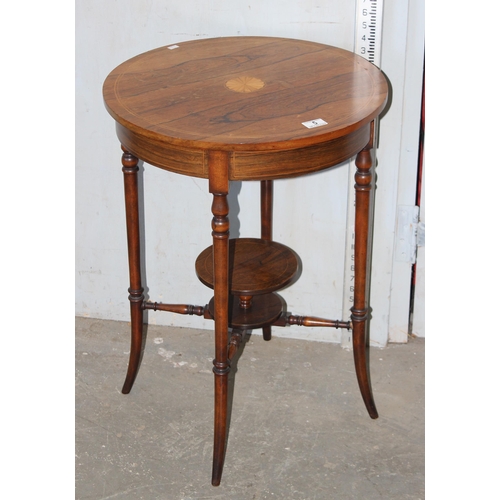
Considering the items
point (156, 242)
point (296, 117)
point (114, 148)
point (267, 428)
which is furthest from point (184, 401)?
point (296, 117)

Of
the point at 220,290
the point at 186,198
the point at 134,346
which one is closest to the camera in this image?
the point at 220,290

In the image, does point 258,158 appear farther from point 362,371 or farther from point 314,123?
point 362,371

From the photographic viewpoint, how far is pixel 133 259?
8.90 ft

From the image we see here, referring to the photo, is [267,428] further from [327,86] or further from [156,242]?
[327,86]

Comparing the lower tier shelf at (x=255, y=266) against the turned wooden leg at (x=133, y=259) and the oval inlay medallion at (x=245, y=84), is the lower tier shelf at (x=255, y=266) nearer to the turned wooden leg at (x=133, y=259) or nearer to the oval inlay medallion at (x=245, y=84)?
the turned wooden leg at (x=133, y=259)

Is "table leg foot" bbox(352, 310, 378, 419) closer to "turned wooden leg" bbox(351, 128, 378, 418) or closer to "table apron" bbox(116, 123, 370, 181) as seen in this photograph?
"turned wooden leg" bbox(351, 128, 378, 418)

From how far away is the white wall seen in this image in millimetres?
2727

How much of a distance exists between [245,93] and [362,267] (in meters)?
0.71

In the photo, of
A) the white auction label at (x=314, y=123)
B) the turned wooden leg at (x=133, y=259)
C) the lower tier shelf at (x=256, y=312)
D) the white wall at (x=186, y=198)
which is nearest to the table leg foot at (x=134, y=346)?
the turned wooden leg at (x=133, y=259)

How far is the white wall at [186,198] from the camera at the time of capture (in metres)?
2.73

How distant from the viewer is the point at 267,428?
2723 millimetres

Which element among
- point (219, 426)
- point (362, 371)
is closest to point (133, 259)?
point (219, 426)

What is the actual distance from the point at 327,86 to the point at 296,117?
243mm

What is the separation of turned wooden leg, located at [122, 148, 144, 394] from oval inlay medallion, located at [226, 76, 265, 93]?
15.4 inches
